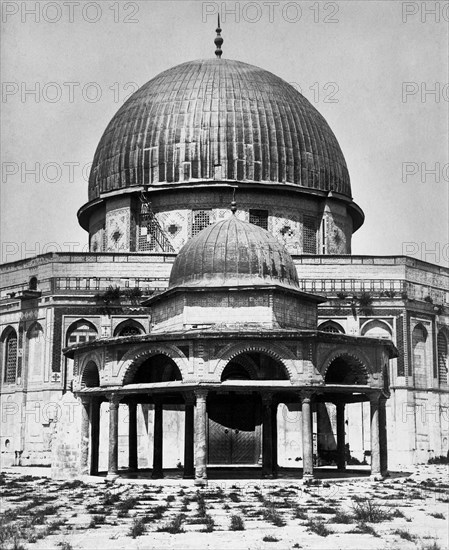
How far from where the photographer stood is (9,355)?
→ 54.5 meters

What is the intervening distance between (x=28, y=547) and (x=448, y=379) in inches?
1584

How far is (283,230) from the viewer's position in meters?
54.8

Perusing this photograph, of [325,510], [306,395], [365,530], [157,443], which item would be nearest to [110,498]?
[325,510]

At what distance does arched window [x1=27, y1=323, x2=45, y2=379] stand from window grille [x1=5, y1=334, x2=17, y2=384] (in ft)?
5.15

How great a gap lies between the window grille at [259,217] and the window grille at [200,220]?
2254 mm

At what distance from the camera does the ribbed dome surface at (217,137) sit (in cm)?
5484

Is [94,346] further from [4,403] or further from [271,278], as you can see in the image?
[4,403]

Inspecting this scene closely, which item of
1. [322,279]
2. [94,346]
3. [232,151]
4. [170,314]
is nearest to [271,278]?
[170,314]

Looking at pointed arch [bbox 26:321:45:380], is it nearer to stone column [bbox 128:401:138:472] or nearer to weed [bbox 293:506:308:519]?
stone column [bbox 128:401:138:472]

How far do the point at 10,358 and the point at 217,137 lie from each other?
16.1 metres

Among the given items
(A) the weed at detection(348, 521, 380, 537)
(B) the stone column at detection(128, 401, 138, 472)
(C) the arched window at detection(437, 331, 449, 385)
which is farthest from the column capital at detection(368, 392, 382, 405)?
(C) the arched window at detection(437, 331, 449, 385)

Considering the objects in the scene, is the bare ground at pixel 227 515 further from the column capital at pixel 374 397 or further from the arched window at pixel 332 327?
the arched window at pixel 332 327

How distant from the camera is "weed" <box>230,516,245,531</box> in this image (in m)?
20.9

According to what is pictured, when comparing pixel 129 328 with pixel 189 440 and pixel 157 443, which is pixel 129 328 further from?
pixel 189 440
